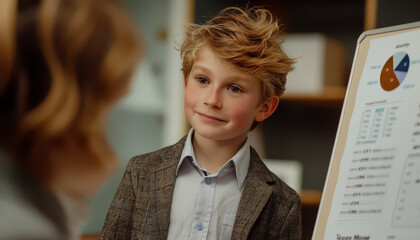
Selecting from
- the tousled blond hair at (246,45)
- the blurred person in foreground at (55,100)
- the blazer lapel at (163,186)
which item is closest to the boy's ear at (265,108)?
the tousled blond hair at (246,45)

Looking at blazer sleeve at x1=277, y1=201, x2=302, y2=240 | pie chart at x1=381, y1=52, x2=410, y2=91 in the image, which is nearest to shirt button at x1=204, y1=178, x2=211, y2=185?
blazer sleeve at x1=277, y1=201, x2=302, y2=240

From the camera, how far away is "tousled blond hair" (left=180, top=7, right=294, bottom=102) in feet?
2.48

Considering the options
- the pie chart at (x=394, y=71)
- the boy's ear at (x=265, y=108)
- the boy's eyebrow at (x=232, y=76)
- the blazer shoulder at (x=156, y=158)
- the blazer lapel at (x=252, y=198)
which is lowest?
the blazer lapel at (x=252, y=198)

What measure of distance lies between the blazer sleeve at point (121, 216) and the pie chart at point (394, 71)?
0.38m

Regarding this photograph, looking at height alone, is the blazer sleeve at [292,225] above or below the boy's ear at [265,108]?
below

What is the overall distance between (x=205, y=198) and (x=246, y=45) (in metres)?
0.20

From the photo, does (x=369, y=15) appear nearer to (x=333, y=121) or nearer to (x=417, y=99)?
(x=333, y=121)

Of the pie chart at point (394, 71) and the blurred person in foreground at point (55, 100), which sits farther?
the pie chart at point (394, 71)

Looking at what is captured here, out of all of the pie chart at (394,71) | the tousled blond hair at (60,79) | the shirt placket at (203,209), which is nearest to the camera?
the tousled blond hair at (60,79)

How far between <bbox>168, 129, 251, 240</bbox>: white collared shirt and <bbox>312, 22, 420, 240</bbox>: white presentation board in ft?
0.54

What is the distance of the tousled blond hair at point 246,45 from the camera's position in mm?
755

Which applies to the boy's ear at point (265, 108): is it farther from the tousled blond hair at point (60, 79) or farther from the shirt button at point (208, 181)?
the tousled blond hair at point (60, 79)

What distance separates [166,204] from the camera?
742 mm

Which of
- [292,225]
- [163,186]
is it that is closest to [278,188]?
[292,225]
